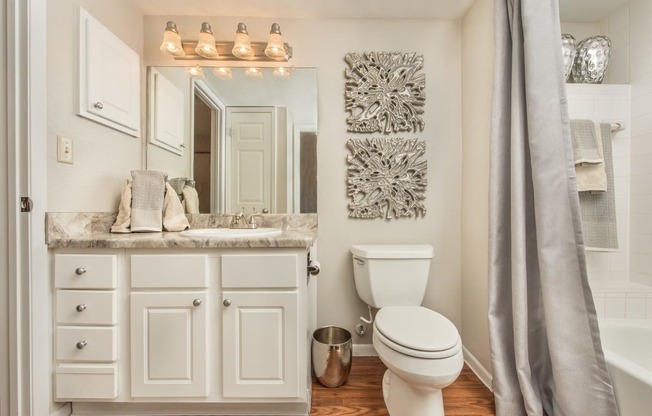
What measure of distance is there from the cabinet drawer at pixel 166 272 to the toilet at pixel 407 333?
0.79m

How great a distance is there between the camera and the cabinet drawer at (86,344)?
119 centimetres

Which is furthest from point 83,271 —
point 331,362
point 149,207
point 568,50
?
point 568,50

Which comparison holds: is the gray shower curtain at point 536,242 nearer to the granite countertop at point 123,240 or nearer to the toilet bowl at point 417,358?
the toilet bowl at point 417,358

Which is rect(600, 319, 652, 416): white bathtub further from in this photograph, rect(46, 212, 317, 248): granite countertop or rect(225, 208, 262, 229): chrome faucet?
rect(225, 208, 262, 229): chrome faucet

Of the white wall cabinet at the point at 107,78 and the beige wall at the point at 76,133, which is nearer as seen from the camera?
the beige wall at the point at 76,133

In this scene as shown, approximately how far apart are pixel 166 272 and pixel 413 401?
1.15 m

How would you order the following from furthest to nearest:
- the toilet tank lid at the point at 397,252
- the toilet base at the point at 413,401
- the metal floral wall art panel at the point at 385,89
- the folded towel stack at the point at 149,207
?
the metal floral wall art panel at the point at 385,89 < the toilet tank lid at the point at 397,252 < the folded towel stack at the point at 149,207 < the toilet base at the point at 413,401

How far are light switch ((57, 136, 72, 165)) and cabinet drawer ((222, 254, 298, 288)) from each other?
0.81 metres

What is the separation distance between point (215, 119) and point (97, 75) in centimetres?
57

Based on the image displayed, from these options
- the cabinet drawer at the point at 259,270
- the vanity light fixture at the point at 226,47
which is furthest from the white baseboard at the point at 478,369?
the vanity light fixture at the point at 226,47

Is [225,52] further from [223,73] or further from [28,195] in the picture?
[28,195]

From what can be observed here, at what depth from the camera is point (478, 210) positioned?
1.61 m

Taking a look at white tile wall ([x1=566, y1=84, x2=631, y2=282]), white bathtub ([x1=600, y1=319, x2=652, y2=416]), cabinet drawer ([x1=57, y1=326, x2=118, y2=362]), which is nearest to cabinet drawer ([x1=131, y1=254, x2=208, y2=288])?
cabinet drawer ([x1=57, y1=326, x2=118, y2=362])

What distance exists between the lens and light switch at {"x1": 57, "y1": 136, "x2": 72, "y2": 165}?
1217 mm
